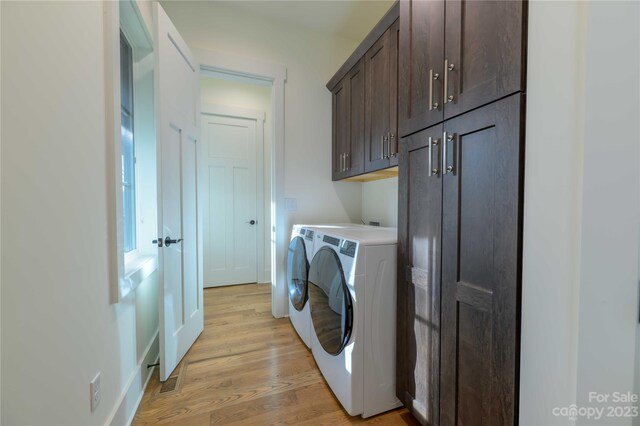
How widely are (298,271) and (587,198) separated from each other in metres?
1.69

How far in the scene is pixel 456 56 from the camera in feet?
3.09

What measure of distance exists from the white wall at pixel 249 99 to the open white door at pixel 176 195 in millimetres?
1251

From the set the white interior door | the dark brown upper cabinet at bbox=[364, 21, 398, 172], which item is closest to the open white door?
the white interior door

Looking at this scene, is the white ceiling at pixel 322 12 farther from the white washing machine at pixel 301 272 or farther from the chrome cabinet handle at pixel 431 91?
the white washing machine at pixel 301 272

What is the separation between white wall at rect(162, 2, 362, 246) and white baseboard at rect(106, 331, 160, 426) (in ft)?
4.86

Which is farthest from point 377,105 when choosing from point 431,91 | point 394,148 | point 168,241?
point 168,241

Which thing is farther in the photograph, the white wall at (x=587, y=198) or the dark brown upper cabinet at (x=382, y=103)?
the dark brown upper cabinet at (x=382, y=103)

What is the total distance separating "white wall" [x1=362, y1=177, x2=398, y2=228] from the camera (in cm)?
211

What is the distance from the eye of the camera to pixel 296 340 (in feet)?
6.77

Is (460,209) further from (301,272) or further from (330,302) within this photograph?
(301,272)

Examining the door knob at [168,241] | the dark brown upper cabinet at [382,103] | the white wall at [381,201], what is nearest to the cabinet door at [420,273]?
the dark brown upper cabinet at [382,103]

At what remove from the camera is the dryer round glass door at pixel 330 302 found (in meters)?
1.25

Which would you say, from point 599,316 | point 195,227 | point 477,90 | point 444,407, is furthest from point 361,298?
point 195,227

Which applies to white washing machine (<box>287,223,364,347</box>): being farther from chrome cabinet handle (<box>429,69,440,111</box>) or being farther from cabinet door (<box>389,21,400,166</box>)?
chrome cabinet handle (<box>429,69,440,111</box>)
